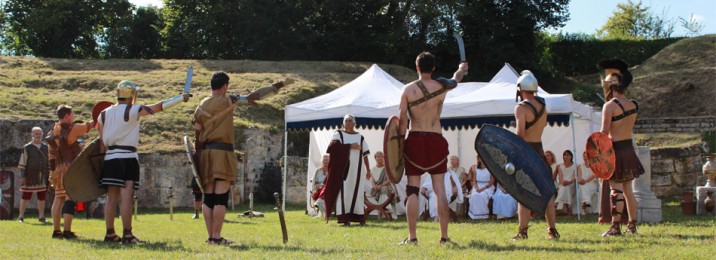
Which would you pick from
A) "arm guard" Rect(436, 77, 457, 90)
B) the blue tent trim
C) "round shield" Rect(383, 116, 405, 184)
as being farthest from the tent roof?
"round shield" Rect(383, 116, 405, 184)

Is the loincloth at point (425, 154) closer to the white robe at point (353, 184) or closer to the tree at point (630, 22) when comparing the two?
the white robe at point (353, 184)

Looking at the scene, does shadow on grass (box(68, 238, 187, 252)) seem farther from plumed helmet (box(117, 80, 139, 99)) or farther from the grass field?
plumed helmet (box(117, 80, 139, 99))

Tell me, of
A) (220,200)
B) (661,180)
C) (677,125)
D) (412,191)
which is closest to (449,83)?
(412,191)

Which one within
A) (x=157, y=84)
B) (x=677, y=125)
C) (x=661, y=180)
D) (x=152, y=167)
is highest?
(x=157, y=84)

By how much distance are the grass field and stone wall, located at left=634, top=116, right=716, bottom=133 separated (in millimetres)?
16975

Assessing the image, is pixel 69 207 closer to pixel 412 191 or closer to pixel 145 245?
pixel 145 245

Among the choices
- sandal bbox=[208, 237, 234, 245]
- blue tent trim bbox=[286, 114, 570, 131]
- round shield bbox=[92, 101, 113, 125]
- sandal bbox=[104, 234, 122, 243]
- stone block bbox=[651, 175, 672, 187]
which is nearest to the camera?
sandal bbox=[208, 237, 234, 245]

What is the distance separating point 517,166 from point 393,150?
3.79ft

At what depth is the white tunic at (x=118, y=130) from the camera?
8.45 meters

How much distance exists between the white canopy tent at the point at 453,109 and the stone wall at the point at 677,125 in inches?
473

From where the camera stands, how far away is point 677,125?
27.5 m

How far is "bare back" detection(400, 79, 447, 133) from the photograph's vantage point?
796 centimetres

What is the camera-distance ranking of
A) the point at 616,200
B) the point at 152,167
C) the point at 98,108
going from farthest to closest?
the point at 152,167
the point at 98,108
the point at 616,200

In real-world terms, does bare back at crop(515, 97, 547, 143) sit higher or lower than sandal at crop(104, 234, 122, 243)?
higher
